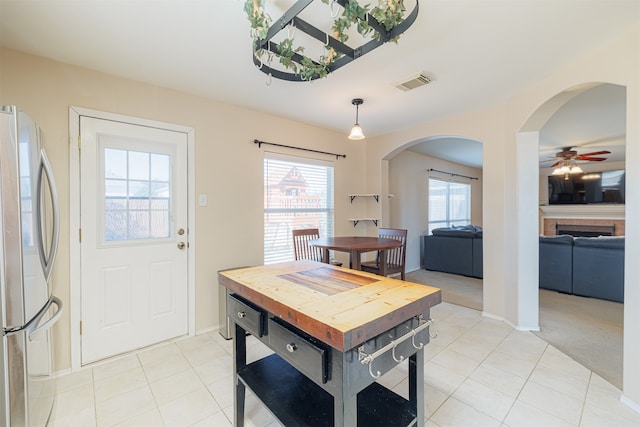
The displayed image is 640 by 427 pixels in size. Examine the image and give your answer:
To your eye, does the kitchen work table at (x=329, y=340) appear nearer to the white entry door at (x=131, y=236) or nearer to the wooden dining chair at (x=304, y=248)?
the white entry door at (x=131, y=236)

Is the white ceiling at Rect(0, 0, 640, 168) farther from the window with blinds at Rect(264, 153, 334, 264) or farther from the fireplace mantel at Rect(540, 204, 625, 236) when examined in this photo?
the fireplace mantel at Rect(540, 204, 625, 236)

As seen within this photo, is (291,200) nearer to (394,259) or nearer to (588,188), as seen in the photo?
(394,259)

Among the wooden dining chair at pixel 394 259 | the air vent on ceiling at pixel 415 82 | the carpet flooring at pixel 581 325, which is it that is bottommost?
the carpet flooring at pixel 581 325

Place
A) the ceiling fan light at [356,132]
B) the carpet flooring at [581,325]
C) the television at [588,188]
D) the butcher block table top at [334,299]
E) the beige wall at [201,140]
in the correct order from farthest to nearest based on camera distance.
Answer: the television at [588,188] → the ceiling fan light at [356,132] → the carpet flooring at [581,325] → the beige wall at [201,140] → the butcher block table top at [334,299]

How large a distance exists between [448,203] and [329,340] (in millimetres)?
6426

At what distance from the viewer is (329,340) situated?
93cm

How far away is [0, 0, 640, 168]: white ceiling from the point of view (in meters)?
1.60

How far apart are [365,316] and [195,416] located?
1.44 m

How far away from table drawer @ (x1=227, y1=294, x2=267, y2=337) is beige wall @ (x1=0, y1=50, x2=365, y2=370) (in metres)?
1.48

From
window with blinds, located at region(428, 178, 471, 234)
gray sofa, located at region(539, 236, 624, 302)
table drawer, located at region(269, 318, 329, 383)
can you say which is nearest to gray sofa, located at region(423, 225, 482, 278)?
window with blinds, located at region(428, 178, 471, 234)

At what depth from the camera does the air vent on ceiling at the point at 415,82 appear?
93.3 inches

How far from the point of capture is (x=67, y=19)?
1686 mm

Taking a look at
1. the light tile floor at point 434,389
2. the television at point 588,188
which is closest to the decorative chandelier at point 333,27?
the light tile floor at point 434,389

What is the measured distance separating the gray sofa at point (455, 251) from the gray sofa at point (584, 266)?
0.91 m
